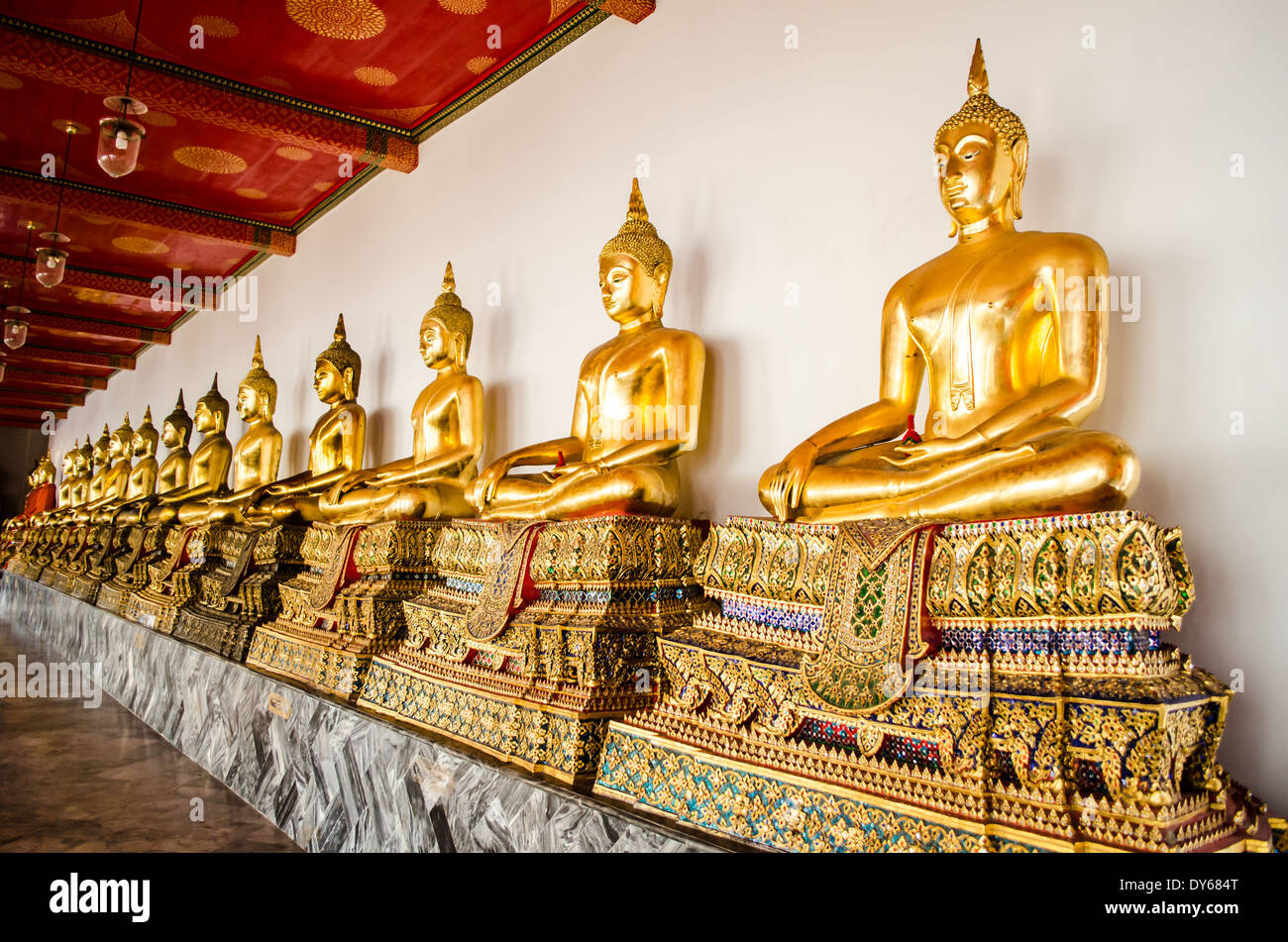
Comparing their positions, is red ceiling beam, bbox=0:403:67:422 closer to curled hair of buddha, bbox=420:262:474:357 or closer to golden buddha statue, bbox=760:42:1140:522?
curled hair of buddha, bbox=420:262:474:357

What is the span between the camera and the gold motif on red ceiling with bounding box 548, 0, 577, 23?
12.5 ft

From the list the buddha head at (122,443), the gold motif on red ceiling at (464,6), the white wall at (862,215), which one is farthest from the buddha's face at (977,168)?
the buddha head at (122,443)

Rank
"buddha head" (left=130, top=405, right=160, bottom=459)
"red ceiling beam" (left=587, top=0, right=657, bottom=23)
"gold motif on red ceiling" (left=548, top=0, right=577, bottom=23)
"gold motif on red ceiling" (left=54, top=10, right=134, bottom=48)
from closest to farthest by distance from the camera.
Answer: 1. "red ceiling beam" (left=587, top=0, right=657, bottom=23)
2. "gold motif on red ceiling" (left=548, top=0, right=577, bottom=23)
3. "gold motif on red ceiling" (left=54, top=10, right=134, bottom=48)
4. "buddha head" (left=130, top=405, right=160, bottom=459)

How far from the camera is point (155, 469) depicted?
823cm

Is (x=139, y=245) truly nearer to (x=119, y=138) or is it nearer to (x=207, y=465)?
(x=207, y=465)

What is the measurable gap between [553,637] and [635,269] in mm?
1327

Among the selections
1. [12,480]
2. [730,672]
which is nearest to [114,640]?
[730,672]

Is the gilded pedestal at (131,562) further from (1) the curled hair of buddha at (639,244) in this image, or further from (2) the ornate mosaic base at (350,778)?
(1) the curled hair of buddha at (639,244)

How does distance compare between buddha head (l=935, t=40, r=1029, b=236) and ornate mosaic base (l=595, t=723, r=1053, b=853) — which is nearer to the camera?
ornate mosaic base (l=595, t=723, r=1053, b=853)

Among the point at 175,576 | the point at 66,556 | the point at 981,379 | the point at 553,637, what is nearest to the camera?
the point at 981,379

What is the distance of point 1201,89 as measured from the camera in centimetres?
191

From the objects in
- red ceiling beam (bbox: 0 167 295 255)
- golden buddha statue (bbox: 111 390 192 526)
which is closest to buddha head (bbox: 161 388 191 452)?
golden buddha statue (bbox: 111 390 192 526)

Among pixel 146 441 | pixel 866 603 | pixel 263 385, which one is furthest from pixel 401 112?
pixel 146 441

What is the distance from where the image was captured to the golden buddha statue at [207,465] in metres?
6.44
